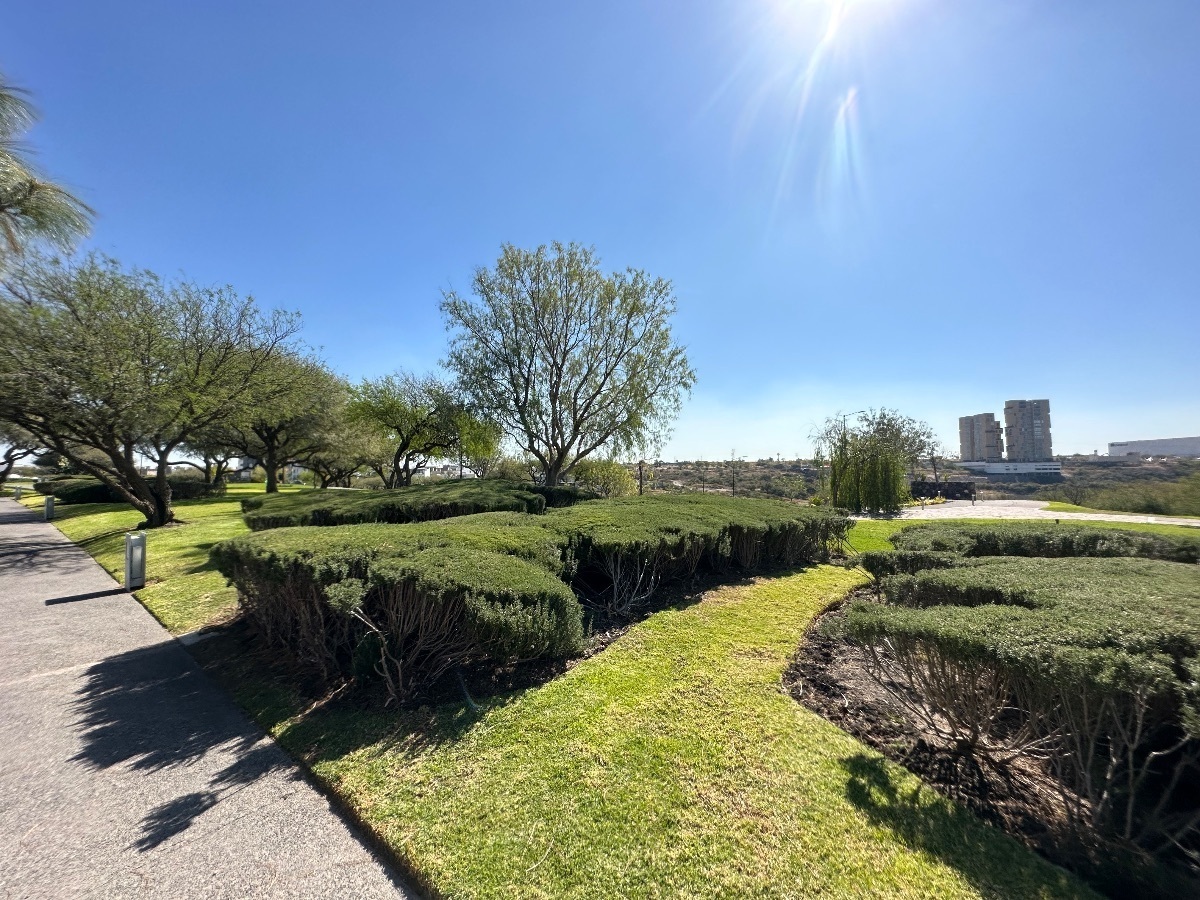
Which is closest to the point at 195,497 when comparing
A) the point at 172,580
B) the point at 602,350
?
the point at 172,580

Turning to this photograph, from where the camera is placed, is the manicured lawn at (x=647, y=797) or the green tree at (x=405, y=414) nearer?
the manicured lawn at (x=647, y=797)

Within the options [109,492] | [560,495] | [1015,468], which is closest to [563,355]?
[560,495]

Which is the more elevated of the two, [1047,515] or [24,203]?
[24,203]

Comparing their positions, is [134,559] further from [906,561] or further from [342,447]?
[342,447]

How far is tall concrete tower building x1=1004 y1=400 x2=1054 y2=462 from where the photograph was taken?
45.0m

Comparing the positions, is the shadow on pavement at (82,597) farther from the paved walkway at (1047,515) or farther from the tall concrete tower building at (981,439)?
the tall concrete tower building at (981,439)

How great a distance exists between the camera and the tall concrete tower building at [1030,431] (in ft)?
148

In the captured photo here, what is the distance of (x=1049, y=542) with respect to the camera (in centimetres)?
580

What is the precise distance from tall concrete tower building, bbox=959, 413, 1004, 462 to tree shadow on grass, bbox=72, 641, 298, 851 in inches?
2393

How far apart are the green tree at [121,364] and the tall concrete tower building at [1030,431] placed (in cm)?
6137

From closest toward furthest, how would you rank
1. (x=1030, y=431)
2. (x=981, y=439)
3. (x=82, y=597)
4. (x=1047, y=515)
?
(x=82, y=597) → (x=1047, y=515) → (x=1030, y=431) → (x=981, y=439)

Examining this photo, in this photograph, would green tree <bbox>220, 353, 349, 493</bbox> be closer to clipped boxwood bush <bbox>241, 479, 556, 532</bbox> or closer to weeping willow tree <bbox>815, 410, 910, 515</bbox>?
clipped boxwood bush <bbox>241, 479, 556, 532</bbox>

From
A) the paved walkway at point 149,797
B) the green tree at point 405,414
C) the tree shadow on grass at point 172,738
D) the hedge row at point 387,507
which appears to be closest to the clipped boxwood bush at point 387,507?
the hedge row at point 387,507

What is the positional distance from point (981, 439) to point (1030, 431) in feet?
13.2
